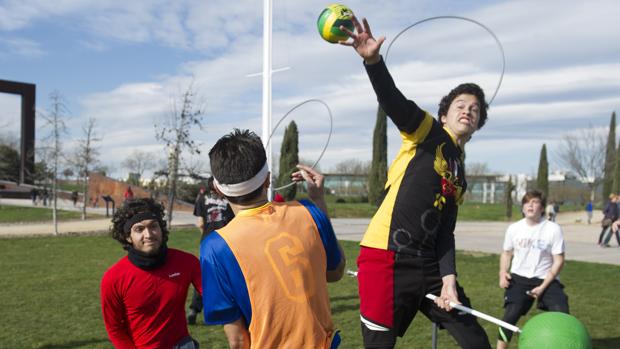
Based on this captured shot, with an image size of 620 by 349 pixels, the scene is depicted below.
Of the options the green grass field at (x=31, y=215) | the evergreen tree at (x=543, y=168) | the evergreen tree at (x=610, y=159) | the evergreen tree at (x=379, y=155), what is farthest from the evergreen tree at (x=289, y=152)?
the evergreen tree at (x=610, y=159)

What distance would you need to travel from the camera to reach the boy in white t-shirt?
575cm

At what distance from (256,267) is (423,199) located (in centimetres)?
157

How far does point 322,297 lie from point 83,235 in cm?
2107

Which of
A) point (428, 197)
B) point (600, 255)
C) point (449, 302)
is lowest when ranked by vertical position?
point (600, 255)

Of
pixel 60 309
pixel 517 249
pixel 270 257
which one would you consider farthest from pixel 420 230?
pixel 60 309

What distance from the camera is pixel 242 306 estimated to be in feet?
7.33

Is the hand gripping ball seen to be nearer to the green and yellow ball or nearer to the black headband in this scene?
the green and yellow ball

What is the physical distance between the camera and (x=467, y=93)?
3.74 meters

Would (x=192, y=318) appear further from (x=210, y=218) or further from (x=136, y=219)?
(x=136, y=219)

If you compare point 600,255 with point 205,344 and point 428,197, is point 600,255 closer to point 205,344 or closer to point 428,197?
point 205,344

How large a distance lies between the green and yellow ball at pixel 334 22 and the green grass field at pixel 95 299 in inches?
168

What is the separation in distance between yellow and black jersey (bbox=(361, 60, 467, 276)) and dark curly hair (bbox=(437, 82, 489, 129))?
15.4 inches

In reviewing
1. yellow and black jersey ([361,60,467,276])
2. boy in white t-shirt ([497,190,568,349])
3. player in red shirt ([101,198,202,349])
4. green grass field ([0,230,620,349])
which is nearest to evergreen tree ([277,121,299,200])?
green grass field ([0,230,620,349])

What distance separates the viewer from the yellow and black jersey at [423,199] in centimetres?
344
